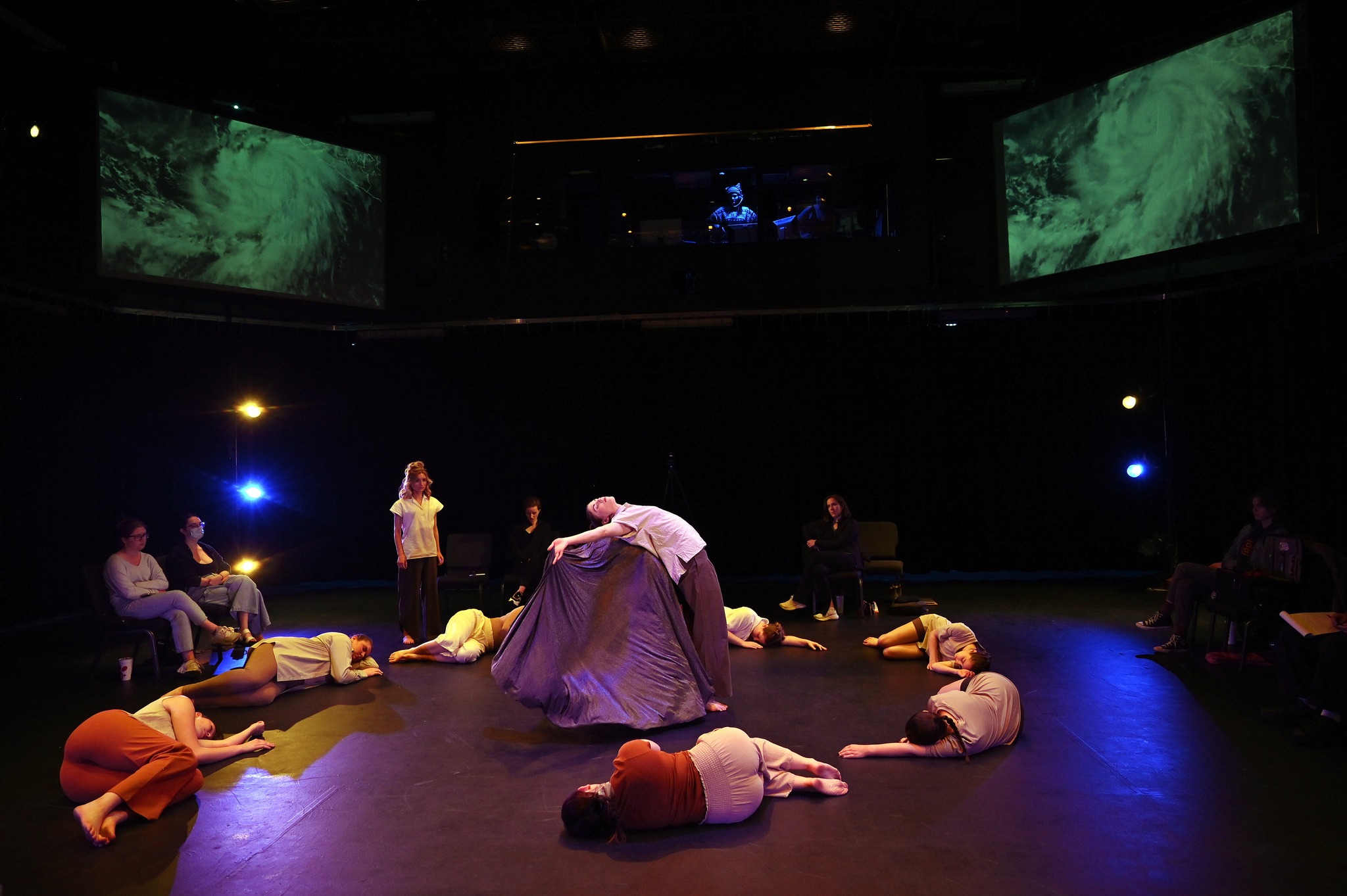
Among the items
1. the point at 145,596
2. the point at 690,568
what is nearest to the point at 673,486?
the point at 690,568

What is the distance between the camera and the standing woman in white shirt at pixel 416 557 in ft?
23.6

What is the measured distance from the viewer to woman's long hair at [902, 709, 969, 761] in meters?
4.29

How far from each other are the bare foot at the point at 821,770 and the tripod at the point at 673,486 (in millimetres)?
5769

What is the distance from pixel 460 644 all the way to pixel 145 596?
2.31 metres

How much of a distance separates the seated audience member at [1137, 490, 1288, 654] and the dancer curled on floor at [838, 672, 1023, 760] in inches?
108

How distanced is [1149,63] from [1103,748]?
707cm

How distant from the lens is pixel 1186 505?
981 cm

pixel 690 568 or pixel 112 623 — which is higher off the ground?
pixel 690 568

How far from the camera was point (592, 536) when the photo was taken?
4.91m

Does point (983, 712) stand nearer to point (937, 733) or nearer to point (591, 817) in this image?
point (937, 733)

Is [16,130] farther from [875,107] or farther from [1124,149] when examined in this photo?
[1124,149]

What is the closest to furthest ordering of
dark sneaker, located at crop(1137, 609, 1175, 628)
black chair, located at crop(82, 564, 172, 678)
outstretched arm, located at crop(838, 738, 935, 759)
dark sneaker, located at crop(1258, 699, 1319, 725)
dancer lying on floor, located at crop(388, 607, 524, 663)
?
outstretched arm, located at crop(838, 738, 935, 759) → dark sneaker, located at crop(1258, 699, 1319, 725) → black chair, located at crop(82, 564, 172, 678) → dancer lying on floor, located at crop(388, 607, 524, 663) → dark sneaker, located at crop(1137, 609, 1175, 628)

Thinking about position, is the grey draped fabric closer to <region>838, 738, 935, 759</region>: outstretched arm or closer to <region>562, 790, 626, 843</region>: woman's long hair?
<region>838, 738, 935, 759</region>: outstretched arm

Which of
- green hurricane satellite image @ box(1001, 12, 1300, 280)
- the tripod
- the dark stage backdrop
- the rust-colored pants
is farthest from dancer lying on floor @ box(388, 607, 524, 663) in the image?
green hurricane satellite image @ box(1001, 12, 1300, 280)
